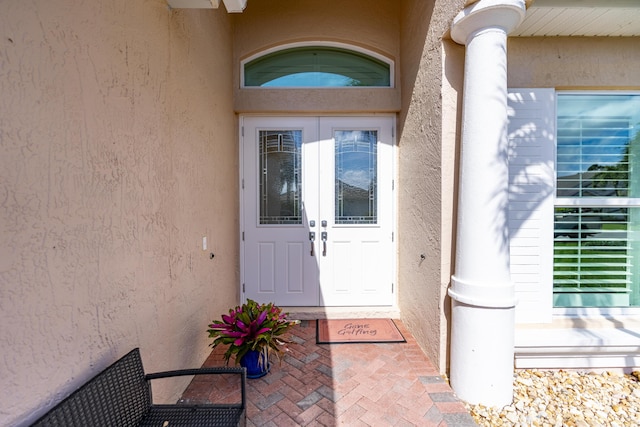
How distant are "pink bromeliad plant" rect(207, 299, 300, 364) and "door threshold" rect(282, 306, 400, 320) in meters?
1.12

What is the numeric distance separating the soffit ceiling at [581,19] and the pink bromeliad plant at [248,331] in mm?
3709

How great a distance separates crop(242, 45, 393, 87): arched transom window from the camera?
3.76m

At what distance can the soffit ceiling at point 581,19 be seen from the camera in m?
2.35

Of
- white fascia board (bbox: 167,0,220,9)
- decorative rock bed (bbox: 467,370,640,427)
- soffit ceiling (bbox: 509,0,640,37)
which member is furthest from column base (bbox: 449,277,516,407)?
white fascia board (bbox: 167,0,220,9)

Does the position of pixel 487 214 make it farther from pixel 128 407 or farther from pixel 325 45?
pixel 325 45

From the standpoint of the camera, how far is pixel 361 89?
364 cm

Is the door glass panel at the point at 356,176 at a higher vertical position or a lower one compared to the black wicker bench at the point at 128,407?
higher

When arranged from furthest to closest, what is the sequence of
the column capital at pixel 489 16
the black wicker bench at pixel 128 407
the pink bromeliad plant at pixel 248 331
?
the pink bromeliad plant at pixel 248 331
the column capital at pixel 489 16
the black wicker bench at pixel 128 407

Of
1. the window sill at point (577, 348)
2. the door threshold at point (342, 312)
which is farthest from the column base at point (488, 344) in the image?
the door threshold at point (342, 312)

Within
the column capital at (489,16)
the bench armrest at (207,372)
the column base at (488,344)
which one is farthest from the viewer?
the column base at (488,344)

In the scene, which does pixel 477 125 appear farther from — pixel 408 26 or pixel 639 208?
pixel 639 208

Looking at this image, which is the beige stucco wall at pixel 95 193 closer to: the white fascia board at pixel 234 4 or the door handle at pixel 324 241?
the white fascia board at pixel 234 4

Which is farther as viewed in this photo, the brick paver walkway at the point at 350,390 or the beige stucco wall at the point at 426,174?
the beige stucco wall at the point at 426,174

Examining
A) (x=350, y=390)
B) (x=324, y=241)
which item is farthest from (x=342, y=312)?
(x=350, y=390)
